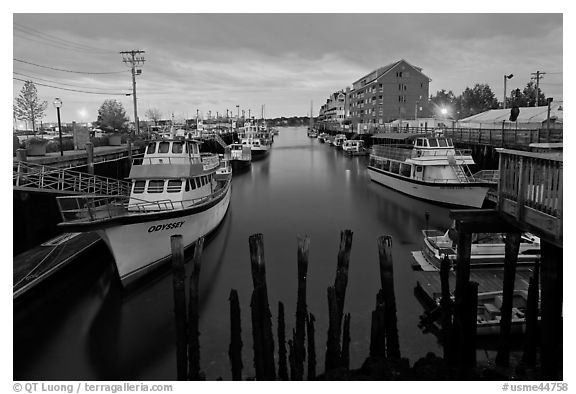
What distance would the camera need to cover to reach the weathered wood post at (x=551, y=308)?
294 inches

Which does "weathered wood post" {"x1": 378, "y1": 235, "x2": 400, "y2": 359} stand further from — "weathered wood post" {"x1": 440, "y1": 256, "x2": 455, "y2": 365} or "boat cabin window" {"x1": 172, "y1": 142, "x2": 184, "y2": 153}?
"boat cabin window" {"x1": 172, "y1": 142, "x2": 184, "y2": 153}

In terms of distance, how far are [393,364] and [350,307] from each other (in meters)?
5.12

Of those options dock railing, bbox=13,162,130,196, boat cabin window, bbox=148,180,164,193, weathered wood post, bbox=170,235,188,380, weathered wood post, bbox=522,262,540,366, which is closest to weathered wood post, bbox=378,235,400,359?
weathered wood post, bbox=522,262,540,366

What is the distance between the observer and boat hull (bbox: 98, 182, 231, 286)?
605 inches

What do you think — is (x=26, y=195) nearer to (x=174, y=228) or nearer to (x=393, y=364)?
(x=174, y=228)

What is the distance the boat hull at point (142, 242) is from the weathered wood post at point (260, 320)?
7.86 meters

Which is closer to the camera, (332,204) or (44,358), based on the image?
(44,358)

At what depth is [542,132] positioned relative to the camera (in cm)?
3256

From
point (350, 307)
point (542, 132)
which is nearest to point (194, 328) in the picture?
point (350, 307)

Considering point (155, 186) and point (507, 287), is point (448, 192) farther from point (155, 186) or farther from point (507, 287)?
point (507, 287)

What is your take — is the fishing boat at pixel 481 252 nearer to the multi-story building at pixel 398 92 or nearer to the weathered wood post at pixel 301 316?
the weathered wood post at pixel 301 316

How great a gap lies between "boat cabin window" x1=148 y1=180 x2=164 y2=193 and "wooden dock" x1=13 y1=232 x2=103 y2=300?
134 inches

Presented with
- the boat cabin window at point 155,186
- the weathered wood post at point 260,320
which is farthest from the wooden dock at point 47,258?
the weathered wood post at point 260,320

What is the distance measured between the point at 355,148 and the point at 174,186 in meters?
59.8
